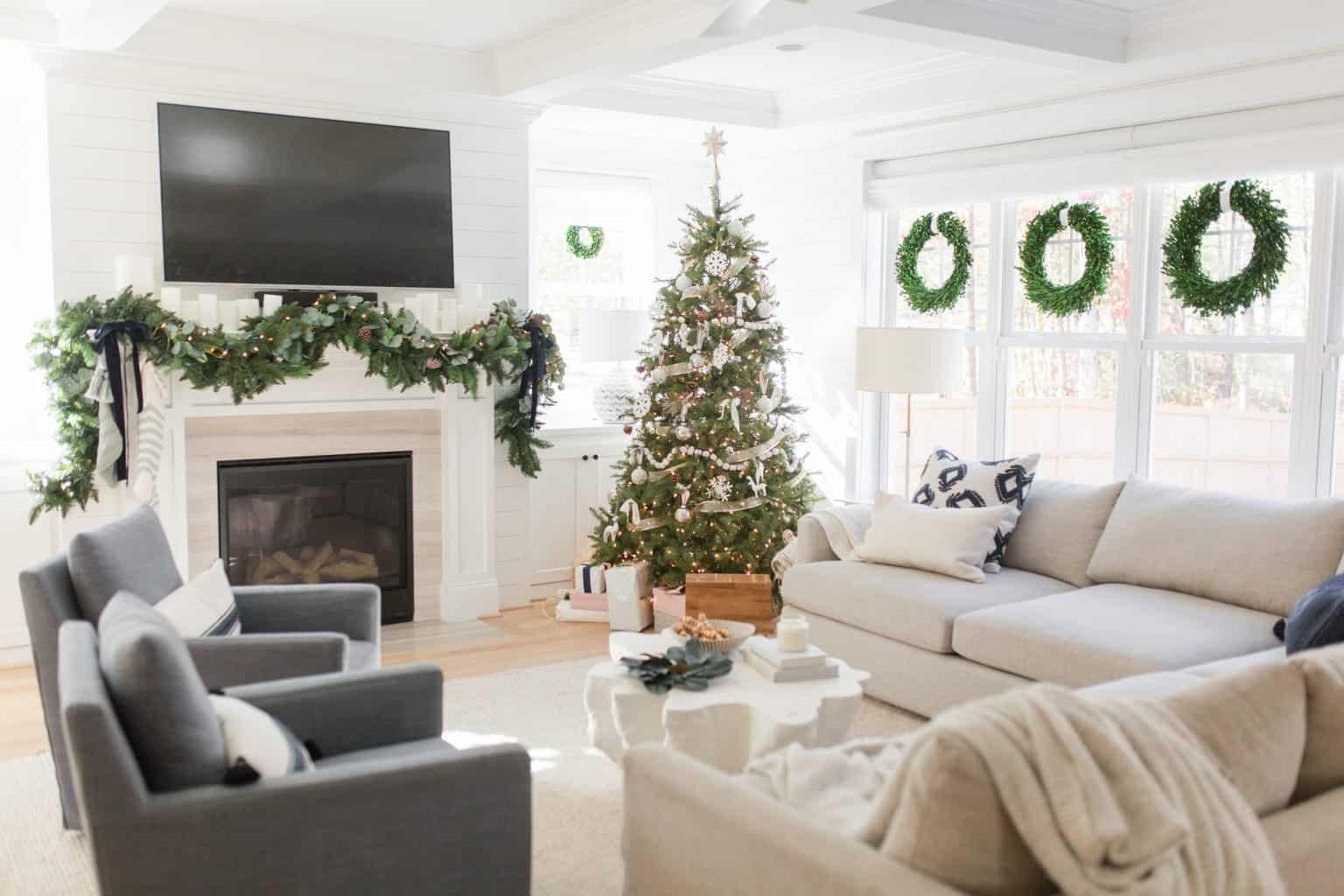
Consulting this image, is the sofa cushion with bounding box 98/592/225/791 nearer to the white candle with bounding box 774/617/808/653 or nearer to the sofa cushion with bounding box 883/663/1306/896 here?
the sofa cushion with bounding box 883/663/1306/896

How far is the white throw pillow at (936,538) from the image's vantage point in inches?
180

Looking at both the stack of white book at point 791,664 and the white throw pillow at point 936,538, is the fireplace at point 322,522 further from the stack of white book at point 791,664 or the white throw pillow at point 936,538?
the stack of white book at point 791,664

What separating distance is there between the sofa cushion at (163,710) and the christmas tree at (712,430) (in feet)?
11.5

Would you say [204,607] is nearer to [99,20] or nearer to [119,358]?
[119,358]

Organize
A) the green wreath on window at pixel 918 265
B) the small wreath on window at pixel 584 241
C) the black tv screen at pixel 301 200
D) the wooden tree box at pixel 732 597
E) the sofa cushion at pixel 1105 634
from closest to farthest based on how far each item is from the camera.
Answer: the sofa cushion at pixel 1105 634, the black tv screen at pixel 301 200, the wooden tree box at pixel 732 597, the green wreath on window at pixel 918 265, the small wreath on window at pixel 584 241

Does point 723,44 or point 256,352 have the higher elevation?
point 723,44

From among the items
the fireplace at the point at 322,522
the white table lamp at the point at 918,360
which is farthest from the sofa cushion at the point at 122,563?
the white table lamp at the point at 918,360

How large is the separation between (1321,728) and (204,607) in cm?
275

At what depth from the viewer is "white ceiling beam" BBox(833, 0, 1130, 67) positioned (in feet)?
13.6

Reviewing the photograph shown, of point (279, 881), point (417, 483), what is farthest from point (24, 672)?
point (279, 881)

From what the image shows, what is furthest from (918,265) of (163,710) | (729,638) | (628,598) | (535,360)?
(163,710)

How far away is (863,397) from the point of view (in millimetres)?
6543

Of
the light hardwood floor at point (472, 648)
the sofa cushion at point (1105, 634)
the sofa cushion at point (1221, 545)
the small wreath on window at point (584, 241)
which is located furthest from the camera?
the small wreath on window at point (584, 241)

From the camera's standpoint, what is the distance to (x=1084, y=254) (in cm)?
558
